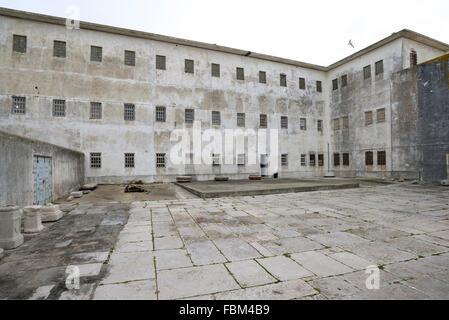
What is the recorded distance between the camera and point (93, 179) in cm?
1722

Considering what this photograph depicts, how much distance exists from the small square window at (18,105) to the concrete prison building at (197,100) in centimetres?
6

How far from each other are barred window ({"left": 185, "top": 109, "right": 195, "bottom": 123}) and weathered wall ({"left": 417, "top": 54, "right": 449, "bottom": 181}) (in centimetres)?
1765

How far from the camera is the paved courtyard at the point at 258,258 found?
9.00 ft

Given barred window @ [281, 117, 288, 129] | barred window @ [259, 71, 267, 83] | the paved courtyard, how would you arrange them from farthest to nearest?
1. barred window @ [281, 117, 288, 129]
2. barred window @ [259, 71, 267, 83]
3. the paved courtyard

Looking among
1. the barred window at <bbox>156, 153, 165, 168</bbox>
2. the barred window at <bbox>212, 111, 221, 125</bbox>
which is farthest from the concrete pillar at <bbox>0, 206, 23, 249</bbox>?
the barred window at <bbox>212, 111, 221, 125</bbox>

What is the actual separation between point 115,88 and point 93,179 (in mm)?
7184

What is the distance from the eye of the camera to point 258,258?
3727 mm

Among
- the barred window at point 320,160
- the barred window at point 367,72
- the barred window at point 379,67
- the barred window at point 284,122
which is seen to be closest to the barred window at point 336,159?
the barred window at point 320,160

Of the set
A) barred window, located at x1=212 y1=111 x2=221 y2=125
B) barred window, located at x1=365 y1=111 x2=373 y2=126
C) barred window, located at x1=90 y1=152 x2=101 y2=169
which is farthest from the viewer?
barred window, located at x1=365 y1=111 x2=373 y2=126

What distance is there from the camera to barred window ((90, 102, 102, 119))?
690 inches

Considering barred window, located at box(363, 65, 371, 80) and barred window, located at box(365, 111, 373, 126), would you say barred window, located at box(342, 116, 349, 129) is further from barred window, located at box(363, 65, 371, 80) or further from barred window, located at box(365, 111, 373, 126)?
barred window, located at box(363, 65, 371, 80)

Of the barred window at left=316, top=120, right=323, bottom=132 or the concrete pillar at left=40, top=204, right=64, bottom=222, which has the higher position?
the barred window at left=316, top=120, right=323, bottom=132
